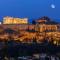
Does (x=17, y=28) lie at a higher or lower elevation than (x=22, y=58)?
higher

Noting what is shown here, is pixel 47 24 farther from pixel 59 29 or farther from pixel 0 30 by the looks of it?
pixel 0 30

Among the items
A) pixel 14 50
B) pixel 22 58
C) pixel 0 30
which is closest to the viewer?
pixel 22 58

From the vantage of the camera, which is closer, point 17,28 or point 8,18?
point 17,28

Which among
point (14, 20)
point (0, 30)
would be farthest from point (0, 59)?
point (14, 20)

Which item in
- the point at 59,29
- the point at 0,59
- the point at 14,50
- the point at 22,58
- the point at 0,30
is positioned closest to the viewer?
the point at 0,59

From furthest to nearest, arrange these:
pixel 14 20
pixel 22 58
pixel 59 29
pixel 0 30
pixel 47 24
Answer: pixel 14 20 < pixel 47 24 < pixel 59 29 < pixel 0 30 < pixel 22 58

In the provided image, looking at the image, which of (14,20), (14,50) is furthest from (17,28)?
(14,50)

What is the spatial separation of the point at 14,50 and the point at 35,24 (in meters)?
7.58

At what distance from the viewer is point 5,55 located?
204 inches

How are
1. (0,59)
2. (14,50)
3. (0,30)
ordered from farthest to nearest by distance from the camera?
(0,30) → (14,50) → (0,59)

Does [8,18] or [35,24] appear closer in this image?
[35,24]

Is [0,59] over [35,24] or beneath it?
beneath

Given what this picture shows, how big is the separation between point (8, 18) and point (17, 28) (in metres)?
4.12

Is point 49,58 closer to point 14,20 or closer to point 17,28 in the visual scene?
point 17,28
